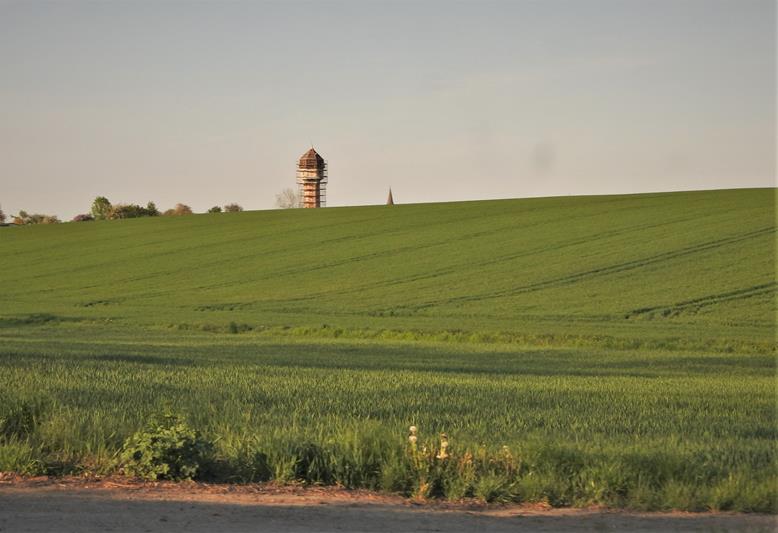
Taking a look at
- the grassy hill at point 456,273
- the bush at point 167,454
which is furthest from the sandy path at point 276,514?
the grassy hill at point 456,273

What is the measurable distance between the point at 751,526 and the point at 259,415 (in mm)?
7124

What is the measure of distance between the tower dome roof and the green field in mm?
38926

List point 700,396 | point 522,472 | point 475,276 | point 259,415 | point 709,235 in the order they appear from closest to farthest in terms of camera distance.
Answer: point 522,472 < point 259,415 < point 700,396 < point 475,276 < point 709,235

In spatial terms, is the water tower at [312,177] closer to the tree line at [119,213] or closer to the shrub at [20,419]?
the tree line at [119,213]

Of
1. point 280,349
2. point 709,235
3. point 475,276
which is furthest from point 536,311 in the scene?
point 709,235

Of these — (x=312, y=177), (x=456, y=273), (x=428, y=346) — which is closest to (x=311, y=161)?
(x=312, y=177)

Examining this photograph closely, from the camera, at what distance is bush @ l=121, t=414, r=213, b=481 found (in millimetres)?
9523

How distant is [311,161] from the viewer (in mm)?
126938

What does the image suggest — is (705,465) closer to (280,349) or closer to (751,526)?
(751,526)

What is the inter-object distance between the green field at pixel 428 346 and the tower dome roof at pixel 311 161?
3893 centimetres

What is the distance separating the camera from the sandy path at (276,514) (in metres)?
7.81

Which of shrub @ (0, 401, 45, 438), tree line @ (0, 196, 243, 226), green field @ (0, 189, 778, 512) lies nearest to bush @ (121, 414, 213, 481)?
green field @ (0, 189, 778, 512)

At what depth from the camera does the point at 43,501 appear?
8617 millimetres

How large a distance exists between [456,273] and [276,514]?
4332 cm
